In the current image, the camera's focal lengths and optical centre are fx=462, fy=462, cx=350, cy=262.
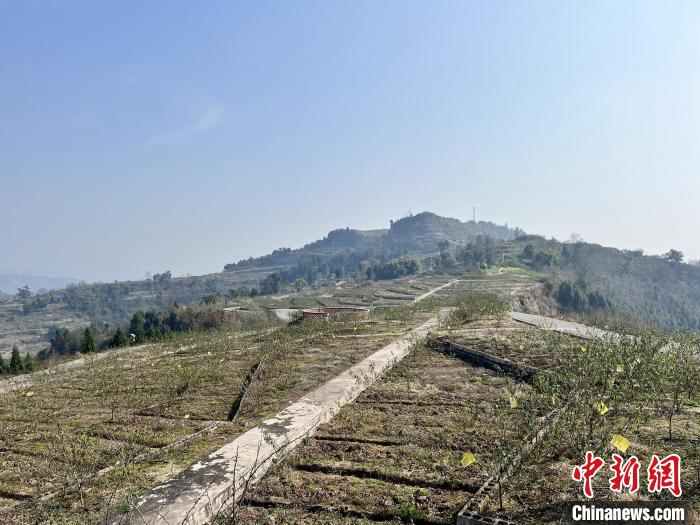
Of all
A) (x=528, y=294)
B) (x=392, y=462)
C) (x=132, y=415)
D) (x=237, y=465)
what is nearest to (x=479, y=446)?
(x=392, y=462)

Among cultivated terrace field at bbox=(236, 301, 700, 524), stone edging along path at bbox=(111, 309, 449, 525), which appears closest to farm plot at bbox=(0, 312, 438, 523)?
stone edging along path at bbox=(111, 309, 449, 525)

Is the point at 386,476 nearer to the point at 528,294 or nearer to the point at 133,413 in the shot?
the point at 133,413

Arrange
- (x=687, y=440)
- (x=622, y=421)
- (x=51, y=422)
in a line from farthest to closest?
(x=51, y=422) < (x=622, y=421) < (x=687, y=440)

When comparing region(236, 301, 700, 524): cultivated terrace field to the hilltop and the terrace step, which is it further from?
the hilltop

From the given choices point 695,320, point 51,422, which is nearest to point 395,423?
point 51,422

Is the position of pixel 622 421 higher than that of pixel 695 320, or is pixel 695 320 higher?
pixel 622 421

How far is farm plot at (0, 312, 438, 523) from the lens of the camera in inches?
239

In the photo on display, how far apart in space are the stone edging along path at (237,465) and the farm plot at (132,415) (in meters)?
0.38

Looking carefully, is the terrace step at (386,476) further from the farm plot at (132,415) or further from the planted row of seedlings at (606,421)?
the farm plot at (132,415)

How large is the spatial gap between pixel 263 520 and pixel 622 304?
78.7 metres

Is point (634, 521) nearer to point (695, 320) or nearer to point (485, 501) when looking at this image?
point (485, 501)

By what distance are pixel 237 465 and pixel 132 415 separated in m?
4.51

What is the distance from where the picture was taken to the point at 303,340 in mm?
19297

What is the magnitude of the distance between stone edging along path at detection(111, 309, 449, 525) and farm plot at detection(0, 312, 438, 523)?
38 cm
